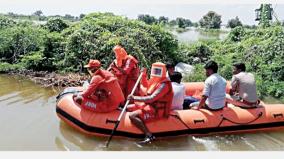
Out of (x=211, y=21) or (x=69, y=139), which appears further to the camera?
(x=211, y=21)

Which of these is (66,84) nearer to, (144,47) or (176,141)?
(144,47)

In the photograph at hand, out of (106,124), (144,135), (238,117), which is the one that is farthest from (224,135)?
(106,124)

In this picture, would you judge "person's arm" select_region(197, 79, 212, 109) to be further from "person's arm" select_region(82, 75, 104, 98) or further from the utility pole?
the utility pole

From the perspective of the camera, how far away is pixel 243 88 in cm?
746

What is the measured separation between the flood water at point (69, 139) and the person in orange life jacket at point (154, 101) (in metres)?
0.35

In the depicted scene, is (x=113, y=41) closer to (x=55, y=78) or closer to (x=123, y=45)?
(x=123, y=45)

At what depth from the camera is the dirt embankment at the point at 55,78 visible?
10453 mm

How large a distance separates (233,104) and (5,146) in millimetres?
3851

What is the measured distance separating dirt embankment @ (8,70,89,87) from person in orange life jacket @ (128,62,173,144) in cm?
396

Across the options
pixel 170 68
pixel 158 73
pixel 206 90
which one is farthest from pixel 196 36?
pixel 158 73

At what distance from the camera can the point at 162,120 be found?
688 cm

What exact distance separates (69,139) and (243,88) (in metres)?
3.05

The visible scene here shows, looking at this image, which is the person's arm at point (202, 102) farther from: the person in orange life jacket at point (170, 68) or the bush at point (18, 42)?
the bush at point (18, 42)

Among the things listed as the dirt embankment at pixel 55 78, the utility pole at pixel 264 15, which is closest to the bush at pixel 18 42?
the dirt embankment at pixel 55 78
